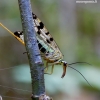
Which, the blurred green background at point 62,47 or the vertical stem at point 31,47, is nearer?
the vertical stem at point 31,47

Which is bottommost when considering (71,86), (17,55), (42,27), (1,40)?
(71,86)

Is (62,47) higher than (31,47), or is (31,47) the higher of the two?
(31,47)

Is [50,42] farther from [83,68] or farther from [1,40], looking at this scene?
[1,40]

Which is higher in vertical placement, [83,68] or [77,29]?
[77,29]

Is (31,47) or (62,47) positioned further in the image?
(62,47)

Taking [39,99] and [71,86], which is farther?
[71,86]

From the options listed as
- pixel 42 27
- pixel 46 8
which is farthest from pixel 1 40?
pixel 42 27

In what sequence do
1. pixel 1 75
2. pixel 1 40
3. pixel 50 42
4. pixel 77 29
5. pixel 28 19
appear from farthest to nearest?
pixel 77 29 < pixel 1 40 < pixel 1 75 < pixel 50 42 < pixel 28 19

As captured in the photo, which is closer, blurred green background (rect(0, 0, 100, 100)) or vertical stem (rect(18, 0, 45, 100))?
vertical stem (rect(18, 0, 45, 100))
